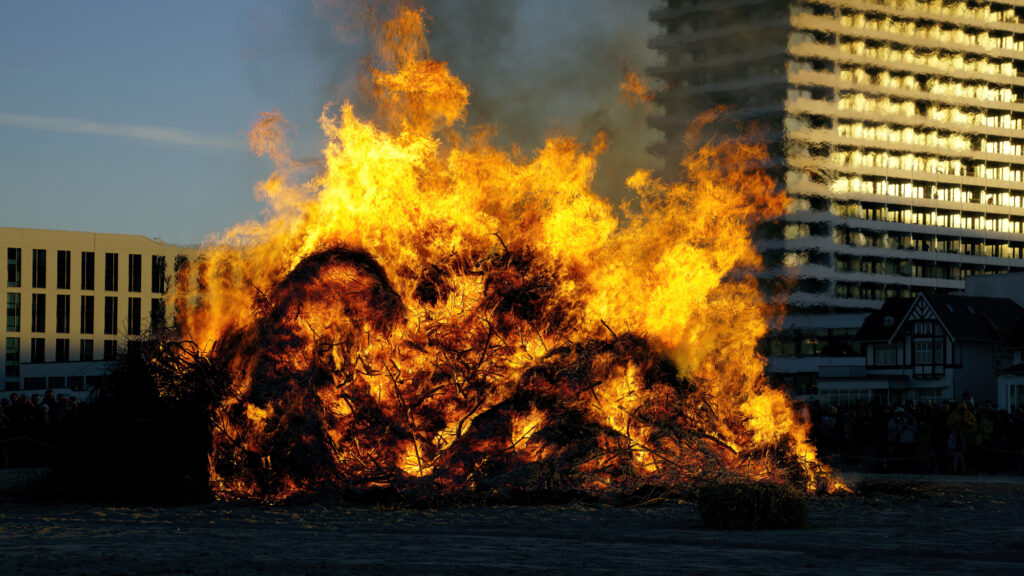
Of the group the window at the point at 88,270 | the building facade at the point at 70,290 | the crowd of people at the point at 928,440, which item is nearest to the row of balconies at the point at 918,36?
the building facade at the point at 70,290

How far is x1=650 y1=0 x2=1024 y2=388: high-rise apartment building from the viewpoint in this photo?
7312cm

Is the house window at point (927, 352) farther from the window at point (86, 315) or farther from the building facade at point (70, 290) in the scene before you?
the window at point (86, 315)

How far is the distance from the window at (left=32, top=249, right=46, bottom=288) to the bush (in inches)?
2904

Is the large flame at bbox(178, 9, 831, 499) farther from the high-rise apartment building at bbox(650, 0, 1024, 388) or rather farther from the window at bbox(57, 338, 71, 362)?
the window at bbox(57, 338, 71, 362)

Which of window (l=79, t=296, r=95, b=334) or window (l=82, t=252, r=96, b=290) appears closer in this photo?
window (l=82, t=252, r=96, b=290)

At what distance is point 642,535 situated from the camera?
1504cm

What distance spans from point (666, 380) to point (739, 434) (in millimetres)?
1467

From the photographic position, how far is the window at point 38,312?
271 ft

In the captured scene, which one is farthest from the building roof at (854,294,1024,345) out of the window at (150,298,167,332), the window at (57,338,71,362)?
the window at (57,338,71,362)

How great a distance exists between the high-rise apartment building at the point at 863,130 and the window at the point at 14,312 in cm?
4160

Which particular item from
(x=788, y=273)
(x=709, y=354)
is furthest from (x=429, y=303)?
(x=788, y=273)

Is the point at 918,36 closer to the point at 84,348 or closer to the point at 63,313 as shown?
the point at 84,348

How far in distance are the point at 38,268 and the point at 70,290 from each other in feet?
8.62

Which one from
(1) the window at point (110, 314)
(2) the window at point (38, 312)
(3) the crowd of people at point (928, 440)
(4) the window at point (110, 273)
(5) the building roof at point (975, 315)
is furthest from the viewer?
(1) the window at point (110, 314)
